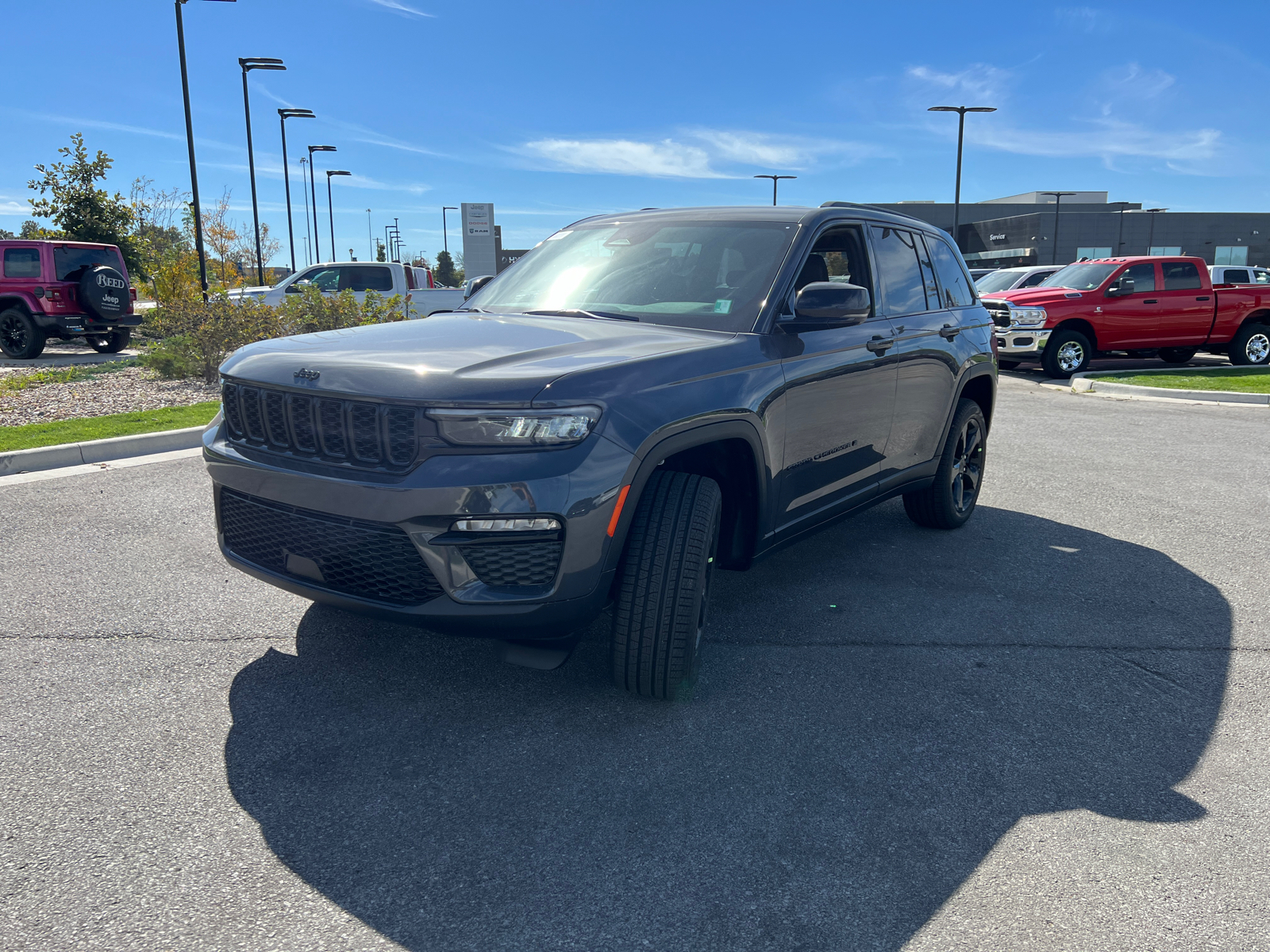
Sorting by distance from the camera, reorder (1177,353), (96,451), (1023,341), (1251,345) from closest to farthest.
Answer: (96,451) < (1023,341) < (1251,345) < (1177,353)

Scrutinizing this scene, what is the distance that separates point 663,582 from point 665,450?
43 centimetres

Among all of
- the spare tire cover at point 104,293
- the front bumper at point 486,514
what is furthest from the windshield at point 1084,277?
the spare tire cover at point 104,293

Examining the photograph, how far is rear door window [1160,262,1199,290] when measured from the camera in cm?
1641

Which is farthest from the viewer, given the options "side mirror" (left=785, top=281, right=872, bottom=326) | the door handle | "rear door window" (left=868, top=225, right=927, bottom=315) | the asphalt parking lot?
"rear door window" (left=868, top=225, right=927, bottom=315)

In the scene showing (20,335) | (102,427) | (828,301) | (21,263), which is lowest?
(102,427)

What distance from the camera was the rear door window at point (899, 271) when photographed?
4785 mm

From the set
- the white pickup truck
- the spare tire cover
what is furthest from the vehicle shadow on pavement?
the spare tire cover

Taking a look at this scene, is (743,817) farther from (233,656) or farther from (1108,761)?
(233,656)

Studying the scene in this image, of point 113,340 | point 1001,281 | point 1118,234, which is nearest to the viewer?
point 113,340

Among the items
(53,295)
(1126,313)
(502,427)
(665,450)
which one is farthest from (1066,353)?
(53,295)

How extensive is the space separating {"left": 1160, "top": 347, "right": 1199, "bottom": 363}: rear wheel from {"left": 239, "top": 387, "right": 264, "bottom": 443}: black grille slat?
17.1 metres

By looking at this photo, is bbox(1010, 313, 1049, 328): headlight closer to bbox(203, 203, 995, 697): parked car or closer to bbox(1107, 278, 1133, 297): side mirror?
→ bbox(1107, 278, 1133, 297): side mirror

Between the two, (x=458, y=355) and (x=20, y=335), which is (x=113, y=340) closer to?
(x=20, y=335)

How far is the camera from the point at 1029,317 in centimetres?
1577
